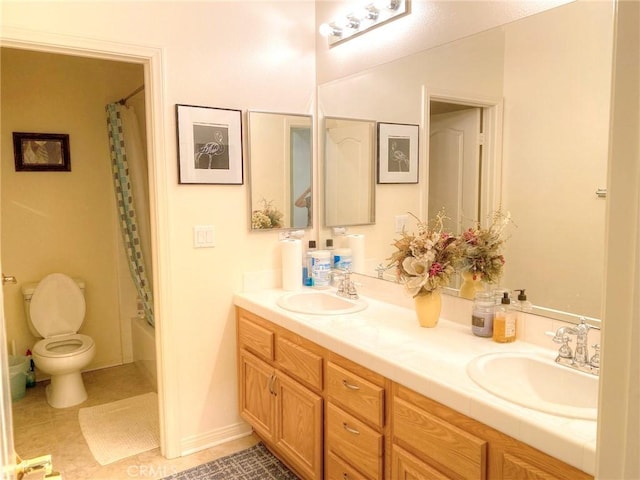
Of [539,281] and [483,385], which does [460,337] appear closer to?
[539,281]

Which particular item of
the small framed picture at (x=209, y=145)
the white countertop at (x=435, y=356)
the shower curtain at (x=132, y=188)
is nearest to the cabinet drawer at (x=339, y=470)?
the white countertop at (x=435, y=356)

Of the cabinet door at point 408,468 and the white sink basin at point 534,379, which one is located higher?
the white sink basin at point 534,379

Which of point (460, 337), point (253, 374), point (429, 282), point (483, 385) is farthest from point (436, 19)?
point (253, 374)

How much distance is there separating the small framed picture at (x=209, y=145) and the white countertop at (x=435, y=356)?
672mm

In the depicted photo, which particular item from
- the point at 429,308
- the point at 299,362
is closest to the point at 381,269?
the point at 429,308

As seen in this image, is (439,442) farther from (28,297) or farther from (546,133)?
(28,297)

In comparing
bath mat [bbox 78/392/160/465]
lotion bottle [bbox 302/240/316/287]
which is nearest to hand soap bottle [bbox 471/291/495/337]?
lotion bottle [bbox 302/240/316/287]

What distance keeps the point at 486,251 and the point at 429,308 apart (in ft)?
1.04

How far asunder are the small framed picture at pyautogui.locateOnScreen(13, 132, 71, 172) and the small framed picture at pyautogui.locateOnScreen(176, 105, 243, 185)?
5.23 feet

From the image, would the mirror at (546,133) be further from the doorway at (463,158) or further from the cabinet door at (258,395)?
the cabinet door at (258,395)

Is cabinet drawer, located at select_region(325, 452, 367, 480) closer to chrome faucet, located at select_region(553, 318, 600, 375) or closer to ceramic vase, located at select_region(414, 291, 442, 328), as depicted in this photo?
ceramic vase, located at select_region(414, 291, 442, 328)

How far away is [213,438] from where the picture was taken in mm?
2664

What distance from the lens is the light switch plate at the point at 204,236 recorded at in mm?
2498

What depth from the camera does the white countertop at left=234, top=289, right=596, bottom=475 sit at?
1128mm
